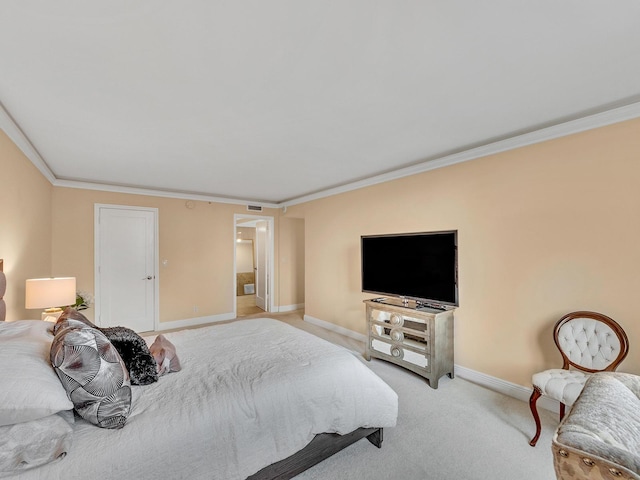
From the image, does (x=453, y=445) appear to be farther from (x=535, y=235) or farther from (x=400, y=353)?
(x=535, y=235)

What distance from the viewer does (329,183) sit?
15.1 feet

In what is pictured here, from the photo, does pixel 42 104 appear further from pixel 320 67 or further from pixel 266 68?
pixel 320 67

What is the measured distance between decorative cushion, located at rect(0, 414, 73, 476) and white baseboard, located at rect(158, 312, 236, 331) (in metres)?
4.24

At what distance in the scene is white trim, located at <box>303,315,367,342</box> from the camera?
14.5ft

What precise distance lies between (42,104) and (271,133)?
1650 millimetres

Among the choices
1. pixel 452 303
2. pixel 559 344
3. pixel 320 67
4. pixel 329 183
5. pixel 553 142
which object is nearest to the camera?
pixel 320 67

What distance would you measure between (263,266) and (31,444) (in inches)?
227

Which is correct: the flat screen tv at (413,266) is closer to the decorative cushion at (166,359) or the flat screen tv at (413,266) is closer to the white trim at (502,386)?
the white trim at (502,386)

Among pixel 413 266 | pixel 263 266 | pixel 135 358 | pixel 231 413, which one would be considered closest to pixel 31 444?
pixel 135 358

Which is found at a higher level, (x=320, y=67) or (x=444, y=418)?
(x=320, y=67)

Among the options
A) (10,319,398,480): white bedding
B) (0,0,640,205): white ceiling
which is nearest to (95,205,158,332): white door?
(0,0,640,205): white ceiling

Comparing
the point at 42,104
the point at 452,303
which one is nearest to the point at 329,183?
the point at 452,303

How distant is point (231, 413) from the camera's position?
149 cm

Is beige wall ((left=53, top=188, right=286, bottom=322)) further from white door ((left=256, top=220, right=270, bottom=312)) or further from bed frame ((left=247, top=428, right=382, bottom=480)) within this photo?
bed frame ((left=247, top=428, right=382, bottom=480))
